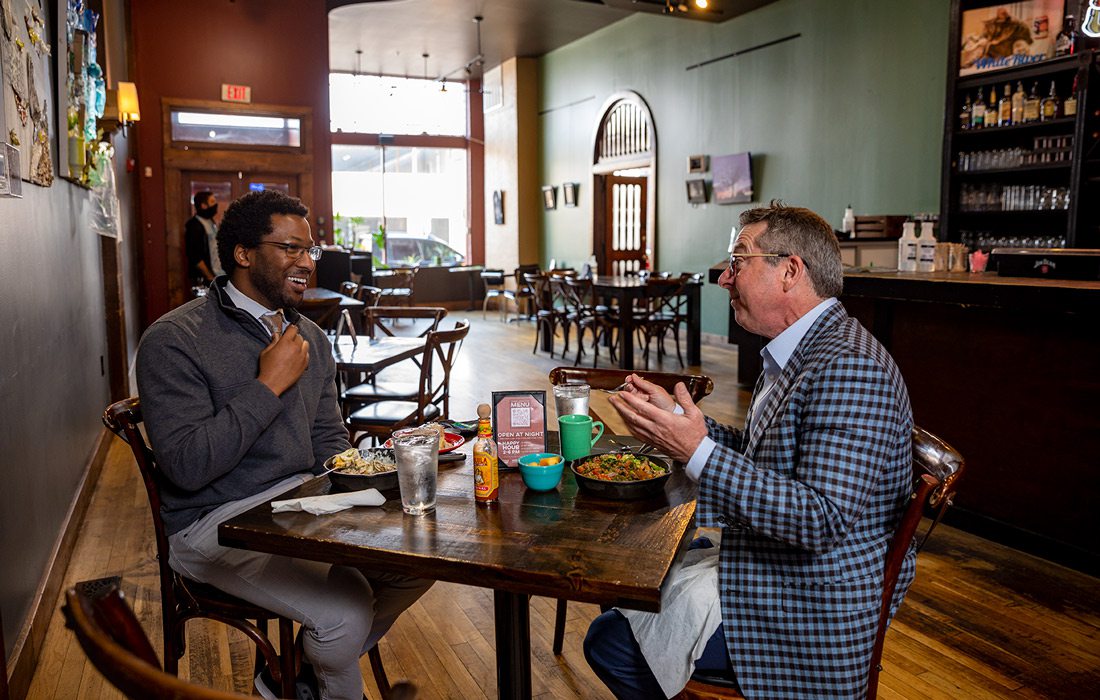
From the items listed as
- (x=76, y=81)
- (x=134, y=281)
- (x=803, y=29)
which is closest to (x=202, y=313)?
(x=76, y=81)

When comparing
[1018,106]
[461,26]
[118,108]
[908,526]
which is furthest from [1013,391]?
[461,26]

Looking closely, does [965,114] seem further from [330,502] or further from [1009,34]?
[330,502]

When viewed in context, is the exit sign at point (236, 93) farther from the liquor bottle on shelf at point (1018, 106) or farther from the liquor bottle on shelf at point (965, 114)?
the liquor bottle on shelf at point (1018, 106)

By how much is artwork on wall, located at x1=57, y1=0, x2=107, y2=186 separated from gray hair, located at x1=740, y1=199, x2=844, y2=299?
10.6 ft

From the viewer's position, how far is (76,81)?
12.9ft

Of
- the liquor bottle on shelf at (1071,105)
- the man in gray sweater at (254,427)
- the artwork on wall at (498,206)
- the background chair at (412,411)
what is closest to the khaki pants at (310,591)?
the man in gray sweater at (254,427)

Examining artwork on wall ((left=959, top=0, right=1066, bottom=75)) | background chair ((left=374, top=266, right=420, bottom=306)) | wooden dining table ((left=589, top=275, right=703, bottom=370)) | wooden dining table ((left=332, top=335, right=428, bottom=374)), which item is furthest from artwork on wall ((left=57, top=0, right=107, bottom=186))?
artwork on wall ((left=959, top=0, right=1066, bottom=75))

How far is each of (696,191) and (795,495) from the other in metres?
8.86

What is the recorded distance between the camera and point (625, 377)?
262 cm

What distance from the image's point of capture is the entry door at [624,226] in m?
11.9

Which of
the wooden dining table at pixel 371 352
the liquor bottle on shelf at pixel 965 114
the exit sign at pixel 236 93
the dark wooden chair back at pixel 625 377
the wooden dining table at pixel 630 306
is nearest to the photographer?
the dark wooden chair back at pixel 625 377

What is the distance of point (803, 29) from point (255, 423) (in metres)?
8.01

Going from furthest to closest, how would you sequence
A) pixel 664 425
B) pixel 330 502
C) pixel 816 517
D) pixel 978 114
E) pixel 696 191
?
1. pixel 696 191
2. pixel 978 114
3. pixel 330 502
4. pixel 664 425
5. pixel 816 517

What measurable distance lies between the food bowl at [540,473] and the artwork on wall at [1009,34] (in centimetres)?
566
